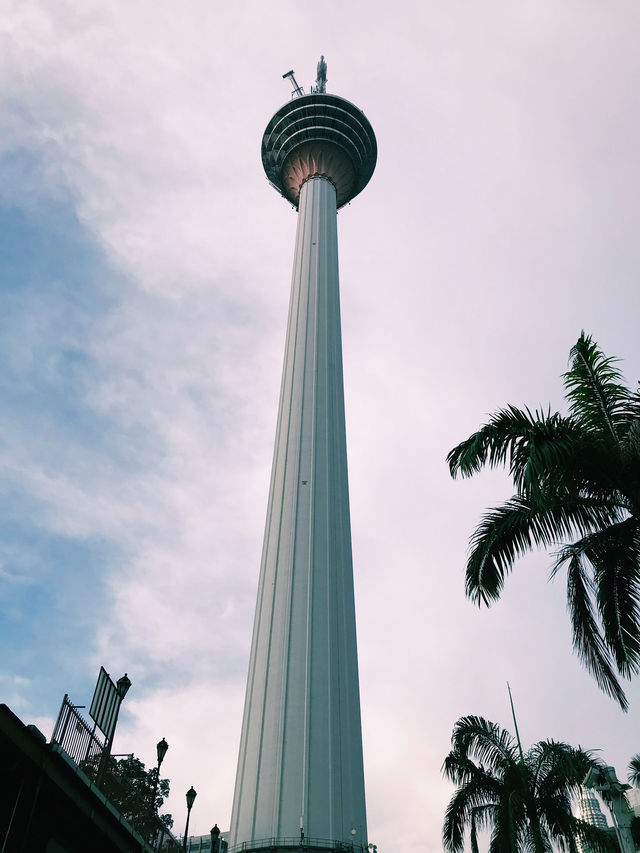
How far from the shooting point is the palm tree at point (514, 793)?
26.8 m

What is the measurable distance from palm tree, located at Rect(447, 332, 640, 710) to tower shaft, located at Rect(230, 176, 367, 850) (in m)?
17.0

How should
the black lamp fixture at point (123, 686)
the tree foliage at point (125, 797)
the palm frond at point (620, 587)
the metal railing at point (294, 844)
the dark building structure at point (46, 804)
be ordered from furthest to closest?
the metal railing at point (294, 844) < the black lamp fixture at point (123, 686) < the tree foliage at point (125, 797) < the palm frond at point (620, 587) < the dark building structure at point (46, 804)

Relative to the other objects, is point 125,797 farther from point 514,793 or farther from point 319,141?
point 319,141

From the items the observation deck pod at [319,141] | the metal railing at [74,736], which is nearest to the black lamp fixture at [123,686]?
the metal railing at [74,736]

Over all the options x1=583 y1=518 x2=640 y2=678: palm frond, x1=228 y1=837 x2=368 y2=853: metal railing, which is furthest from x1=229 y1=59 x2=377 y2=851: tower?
x1=583 y1=518 x2=640 y2=678: palm frond

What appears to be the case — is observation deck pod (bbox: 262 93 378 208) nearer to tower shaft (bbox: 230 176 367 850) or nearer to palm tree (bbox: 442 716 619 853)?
tower shaft (bbox: 230 176 367 850)

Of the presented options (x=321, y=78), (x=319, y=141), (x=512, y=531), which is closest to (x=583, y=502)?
(x=512, y=531)

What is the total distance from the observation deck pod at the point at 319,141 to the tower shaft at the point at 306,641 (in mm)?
21006

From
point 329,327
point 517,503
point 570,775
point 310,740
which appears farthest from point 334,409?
point 517,503

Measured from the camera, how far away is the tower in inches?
1176

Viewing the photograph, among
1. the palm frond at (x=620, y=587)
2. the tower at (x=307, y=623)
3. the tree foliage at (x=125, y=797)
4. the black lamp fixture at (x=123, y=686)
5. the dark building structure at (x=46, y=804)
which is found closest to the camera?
the dark building structure at (x=46, y=804)

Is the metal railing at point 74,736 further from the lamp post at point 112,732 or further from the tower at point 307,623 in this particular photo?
the tower at point 307,623

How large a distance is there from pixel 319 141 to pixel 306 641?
46.2 m

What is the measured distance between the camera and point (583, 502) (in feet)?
55.0
